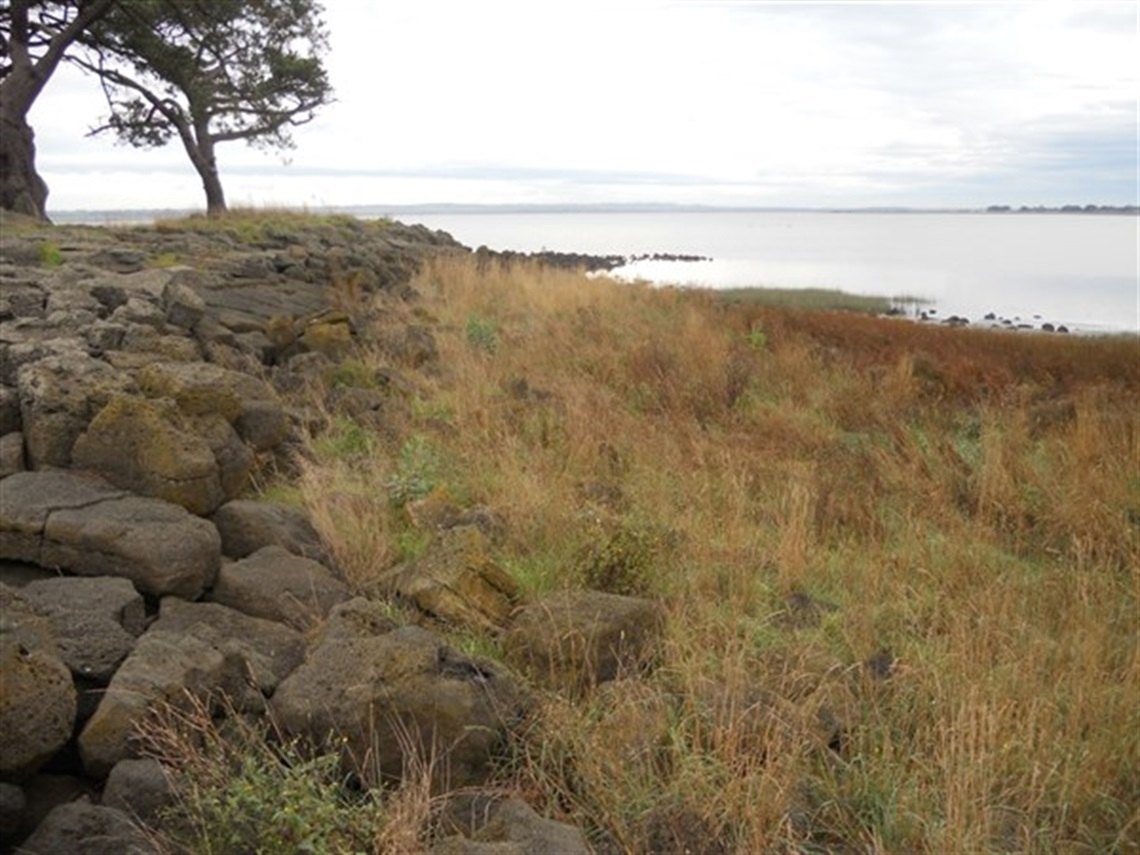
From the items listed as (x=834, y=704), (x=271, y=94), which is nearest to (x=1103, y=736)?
(x=834, y=704)

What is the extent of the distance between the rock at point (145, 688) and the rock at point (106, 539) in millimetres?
544

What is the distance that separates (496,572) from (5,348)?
3.07 meters

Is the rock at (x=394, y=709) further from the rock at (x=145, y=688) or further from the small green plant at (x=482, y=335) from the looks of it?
the small green plant at (x=482, y=335)

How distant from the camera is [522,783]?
139 inches

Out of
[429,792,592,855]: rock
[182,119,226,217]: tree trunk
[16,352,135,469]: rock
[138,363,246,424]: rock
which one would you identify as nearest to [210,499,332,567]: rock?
[138,363,246,424]: rock

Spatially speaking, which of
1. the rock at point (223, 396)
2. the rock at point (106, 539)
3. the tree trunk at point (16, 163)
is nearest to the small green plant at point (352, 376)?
the rock at point (223, 396)

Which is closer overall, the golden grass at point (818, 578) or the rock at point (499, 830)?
the rock at point (499, 830)

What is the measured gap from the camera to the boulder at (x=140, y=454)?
4.68m

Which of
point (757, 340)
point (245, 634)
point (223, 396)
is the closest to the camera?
point (245, 634)

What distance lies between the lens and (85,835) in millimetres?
2787

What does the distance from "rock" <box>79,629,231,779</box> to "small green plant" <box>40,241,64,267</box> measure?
7.38 m

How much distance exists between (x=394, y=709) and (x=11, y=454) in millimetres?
2557

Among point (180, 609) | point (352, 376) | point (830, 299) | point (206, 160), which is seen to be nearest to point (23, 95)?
point (206, 160)

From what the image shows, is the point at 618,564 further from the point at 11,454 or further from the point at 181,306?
the point at 181,306
